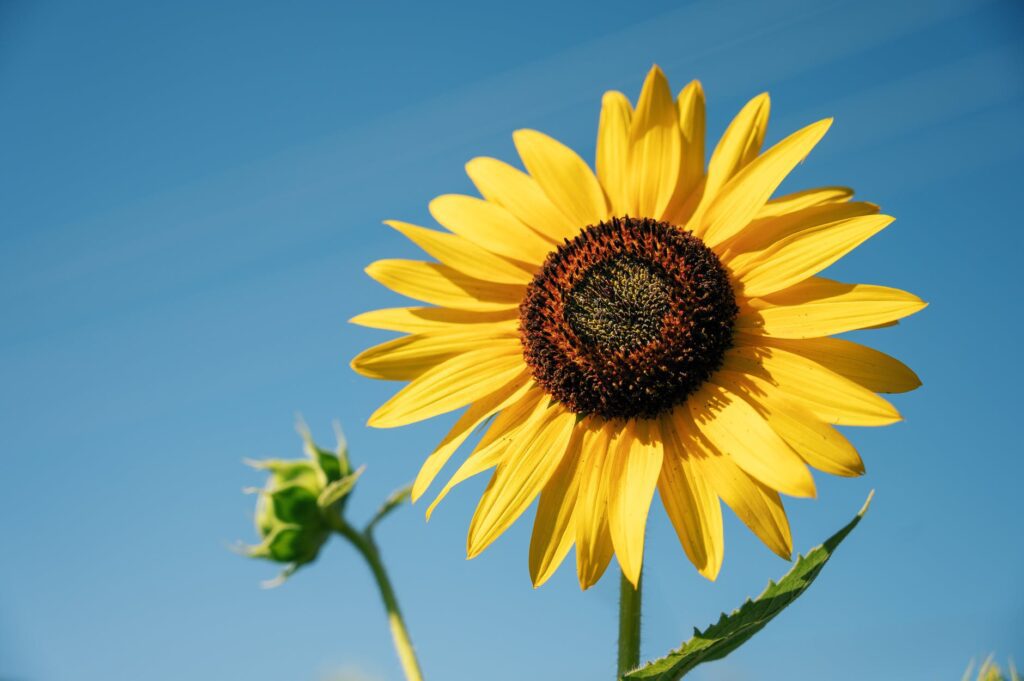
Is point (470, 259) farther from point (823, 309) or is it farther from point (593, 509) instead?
point (823, 309)

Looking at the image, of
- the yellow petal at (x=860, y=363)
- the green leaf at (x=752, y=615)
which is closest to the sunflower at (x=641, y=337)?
the yellow petal at (x=860, y=363)

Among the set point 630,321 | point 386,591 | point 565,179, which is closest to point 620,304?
point 630,321

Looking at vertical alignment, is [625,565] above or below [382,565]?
below

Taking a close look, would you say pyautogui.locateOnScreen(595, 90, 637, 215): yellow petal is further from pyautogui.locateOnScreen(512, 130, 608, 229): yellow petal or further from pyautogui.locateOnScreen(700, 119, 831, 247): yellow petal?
pyautogui.locateOnScreen(700, 119, 831, 247): yellow petal

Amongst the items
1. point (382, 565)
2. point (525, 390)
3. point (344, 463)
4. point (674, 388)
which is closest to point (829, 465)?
point (674, 388)

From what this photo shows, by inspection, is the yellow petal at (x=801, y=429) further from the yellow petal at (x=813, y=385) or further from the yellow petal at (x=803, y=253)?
the yellow petal at (x=803, y=253)

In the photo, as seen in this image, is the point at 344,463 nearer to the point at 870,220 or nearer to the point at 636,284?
the point at 636,284

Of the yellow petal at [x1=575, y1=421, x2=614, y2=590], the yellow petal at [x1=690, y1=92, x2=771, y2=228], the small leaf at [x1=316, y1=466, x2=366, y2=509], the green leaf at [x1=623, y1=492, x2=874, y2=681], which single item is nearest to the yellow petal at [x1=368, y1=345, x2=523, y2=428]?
the yellow petal at [x1=575, y1=421, x2=614, y2=590]
